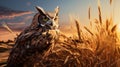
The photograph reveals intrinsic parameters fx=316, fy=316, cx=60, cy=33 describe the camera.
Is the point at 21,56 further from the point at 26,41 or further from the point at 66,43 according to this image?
the point at 66,43

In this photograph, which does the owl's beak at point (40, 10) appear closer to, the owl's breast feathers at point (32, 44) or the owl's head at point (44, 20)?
the owl's head at point (44, 20)

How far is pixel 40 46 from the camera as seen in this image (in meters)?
3.96

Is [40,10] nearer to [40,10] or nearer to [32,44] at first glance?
[40,10]

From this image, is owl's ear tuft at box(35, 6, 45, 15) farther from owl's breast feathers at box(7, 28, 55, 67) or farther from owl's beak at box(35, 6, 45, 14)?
owl's breast feathers at box(7, 28, 55, 67)

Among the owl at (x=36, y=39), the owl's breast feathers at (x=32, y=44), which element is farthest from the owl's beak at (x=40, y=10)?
the owl's breast feathers at (x=32, y=44)

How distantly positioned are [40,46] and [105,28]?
84cm

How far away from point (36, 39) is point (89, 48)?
671 millimetres

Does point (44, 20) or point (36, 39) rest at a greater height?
point (44, 20)

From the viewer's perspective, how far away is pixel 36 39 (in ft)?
12.9

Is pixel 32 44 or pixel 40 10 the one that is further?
pixel 40 10

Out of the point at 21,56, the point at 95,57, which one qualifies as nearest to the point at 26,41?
the point at 21,56

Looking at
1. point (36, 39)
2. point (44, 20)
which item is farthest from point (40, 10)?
point (36, 39)

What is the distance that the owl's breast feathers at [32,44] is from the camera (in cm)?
395

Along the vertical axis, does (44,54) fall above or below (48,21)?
below
